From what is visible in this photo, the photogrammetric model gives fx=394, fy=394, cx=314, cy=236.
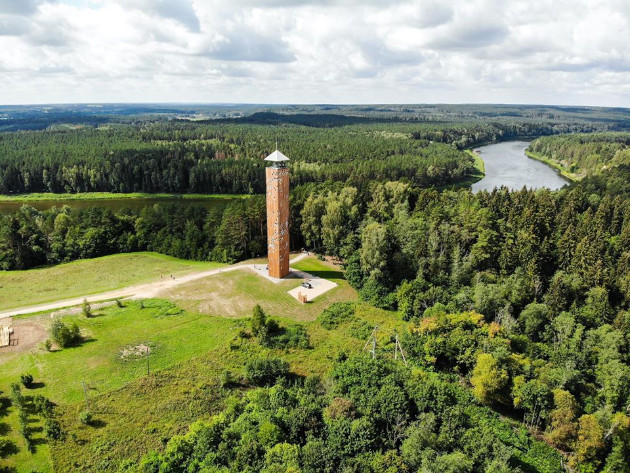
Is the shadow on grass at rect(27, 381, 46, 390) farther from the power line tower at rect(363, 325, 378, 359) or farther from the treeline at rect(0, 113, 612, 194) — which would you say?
the treeline at rect(0, 113, 612, 194)

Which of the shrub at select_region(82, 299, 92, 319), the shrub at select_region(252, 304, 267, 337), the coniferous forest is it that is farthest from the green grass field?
the coniferous forest

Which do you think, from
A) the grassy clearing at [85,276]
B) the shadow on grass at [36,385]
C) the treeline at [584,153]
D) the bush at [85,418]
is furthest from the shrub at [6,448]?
the treeline at [584,153]

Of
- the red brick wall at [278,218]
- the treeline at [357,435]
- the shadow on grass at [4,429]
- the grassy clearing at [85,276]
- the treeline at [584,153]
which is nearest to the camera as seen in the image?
the treeline at [357,435]

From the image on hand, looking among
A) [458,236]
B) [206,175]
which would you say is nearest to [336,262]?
[458,236]

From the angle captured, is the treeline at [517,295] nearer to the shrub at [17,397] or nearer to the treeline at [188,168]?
the shrub at [17,397]

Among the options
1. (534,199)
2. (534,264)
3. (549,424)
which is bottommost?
(549,424)

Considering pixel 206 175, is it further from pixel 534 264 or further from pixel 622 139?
pixel 622 139

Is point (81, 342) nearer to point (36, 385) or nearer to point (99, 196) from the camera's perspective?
point (36, 385)

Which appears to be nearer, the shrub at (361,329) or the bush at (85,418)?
the bush at (85,418)
